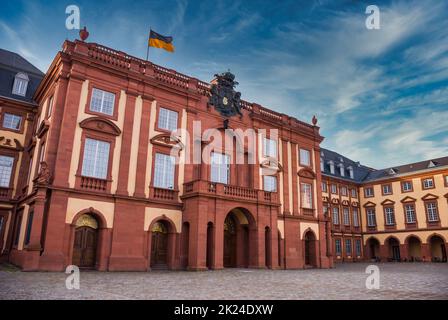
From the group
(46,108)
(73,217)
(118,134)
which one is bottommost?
(73,217)

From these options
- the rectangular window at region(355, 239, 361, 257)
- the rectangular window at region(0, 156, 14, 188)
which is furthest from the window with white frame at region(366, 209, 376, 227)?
the rectangular window at region(0, 156, 14, 188)

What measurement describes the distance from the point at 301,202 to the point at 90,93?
20.3 meters

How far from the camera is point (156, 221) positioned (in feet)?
77.0

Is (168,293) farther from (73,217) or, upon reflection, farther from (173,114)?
(173,114)

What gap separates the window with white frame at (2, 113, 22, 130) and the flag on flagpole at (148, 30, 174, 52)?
1163 cm

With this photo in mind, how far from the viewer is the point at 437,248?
4806 cm

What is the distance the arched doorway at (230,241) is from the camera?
26.8 metres

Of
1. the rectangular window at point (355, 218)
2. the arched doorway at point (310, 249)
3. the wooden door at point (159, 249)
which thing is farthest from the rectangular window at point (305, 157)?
the rectangular window at point (355, 218)


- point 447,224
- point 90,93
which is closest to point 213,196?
point 90,93

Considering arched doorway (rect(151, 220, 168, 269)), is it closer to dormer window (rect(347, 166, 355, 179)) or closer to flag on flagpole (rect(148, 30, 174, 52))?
flag on flagpole (rect(148, 30, 174, 52))

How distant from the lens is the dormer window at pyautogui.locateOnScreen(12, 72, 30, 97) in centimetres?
2800

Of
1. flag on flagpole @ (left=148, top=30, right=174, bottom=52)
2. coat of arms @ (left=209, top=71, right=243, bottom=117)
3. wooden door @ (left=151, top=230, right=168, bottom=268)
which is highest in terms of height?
flag on flagpole @ (left=148, top=30, right=174, bottom=52)

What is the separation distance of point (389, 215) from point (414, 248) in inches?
220
